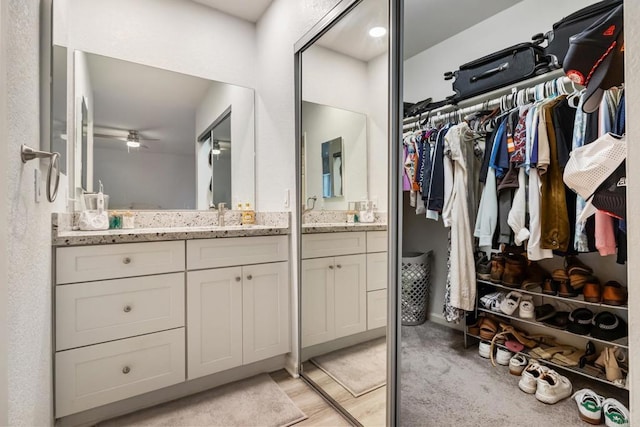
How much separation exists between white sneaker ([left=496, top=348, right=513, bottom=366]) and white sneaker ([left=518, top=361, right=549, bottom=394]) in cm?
19

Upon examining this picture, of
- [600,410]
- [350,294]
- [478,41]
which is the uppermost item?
[478,41]

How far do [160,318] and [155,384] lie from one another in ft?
A: 1.11

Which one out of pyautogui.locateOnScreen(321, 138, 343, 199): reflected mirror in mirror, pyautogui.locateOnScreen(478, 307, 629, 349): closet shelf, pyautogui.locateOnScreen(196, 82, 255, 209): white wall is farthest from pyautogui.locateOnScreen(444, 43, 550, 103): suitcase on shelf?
pyautogui.locateOnScreen(196, 82, 255, 209): white wall

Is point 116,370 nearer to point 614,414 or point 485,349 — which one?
point 485,349

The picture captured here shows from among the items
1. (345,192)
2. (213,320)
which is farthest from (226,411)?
(345,192)

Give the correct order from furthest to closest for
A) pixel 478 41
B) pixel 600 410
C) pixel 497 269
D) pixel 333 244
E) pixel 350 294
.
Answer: pixel 478 41 < pixel 497 269 < pixel 333 244 < pixel 350 294 < pixel 600 410

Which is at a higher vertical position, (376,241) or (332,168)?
(332,168)

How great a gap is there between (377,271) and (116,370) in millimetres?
1384

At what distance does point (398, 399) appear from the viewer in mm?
1357

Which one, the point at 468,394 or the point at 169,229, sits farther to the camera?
the point at 169,229

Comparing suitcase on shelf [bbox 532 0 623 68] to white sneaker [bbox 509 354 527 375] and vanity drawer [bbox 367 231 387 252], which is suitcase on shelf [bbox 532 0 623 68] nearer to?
vanity drawer [bbox 367 231 387 252]

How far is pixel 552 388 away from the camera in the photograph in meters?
1.60

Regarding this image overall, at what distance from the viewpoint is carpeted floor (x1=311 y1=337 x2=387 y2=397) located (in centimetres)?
144

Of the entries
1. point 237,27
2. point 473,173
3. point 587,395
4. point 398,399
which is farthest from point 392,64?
point 587,395
